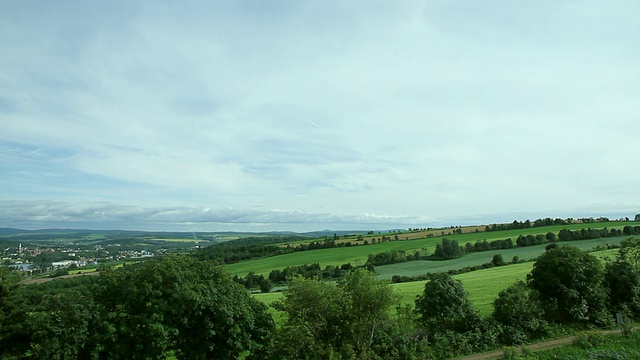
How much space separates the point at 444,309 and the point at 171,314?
668 inches

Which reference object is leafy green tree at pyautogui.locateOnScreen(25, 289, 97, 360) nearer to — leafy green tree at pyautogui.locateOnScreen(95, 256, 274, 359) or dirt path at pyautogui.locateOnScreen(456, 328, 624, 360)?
leafy green tree at pyautogui.locateOnScreen(95, 256, 274, 359)

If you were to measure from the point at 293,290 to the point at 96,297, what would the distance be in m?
8.92

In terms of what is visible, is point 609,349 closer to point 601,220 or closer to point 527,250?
point 527,250

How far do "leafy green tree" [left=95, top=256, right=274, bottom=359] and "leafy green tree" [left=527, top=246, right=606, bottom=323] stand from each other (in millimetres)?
23041

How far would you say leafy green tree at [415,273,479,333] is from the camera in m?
25.4

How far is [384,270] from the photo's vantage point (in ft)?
229

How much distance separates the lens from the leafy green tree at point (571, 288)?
29.1m

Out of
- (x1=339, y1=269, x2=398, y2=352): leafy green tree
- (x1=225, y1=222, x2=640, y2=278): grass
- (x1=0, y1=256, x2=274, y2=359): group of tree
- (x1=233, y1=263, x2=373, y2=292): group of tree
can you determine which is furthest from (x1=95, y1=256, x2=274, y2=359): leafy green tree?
(x1=225, y1=222, x2=640, y2=278): grass

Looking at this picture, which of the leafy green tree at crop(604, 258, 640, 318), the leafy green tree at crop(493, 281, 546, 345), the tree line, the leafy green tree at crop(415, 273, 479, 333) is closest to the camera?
the tree line

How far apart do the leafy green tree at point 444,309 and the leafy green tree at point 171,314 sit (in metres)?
12.2

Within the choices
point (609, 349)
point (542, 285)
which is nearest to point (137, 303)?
point (609, 349)

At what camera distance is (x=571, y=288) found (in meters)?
29.2

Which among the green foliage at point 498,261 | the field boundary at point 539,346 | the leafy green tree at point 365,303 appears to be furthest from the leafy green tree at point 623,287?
the green foliage at point 498,261

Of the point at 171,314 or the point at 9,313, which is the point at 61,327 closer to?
the point at 9,313
